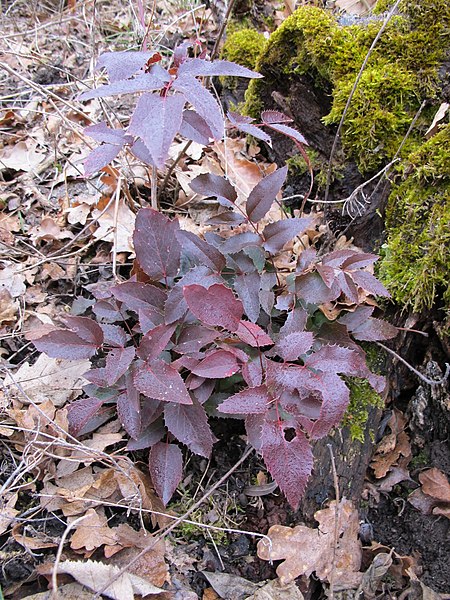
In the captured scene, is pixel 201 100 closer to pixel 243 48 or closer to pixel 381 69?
pixel 381 69

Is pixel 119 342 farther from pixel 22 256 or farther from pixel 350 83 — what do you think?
pixel 350 83

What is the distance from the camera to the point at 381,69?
2119mm

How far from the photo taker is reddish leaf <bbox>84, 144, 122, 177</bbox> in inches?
58.0

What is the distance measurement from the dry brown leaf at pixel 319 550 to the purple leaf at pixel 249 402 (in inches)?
22.3

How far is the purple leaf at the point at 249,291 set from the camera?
5.32 feet

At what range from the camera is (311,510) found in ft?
5.68

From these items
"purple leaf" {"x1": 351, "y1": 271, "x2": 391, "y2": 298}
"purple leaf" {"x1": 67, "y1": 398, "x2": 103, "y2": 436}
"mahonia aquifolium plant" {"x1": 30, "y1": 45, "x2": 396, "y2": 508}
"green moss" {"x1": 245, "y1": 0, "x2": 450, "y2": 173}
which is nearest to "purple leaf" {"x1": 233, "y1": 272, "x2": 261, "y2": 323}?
"mahonia aquifolium plant" {"x1": 30, "y1": 45, "x2": 396, "y2": 508}

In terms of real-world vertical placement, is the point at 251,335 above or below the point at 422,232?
below

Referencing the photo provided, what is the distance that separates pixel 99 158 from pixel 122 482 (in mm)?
1045

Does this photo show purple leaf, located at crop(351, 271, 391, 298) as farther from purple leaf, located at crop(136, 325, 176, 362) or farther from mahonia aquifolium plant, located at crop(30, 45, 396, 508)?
purple leaf, located at crop(136, 325, 176, 362)

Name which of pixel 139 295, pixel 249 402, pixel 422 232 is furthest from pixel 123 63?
pixel 422 232

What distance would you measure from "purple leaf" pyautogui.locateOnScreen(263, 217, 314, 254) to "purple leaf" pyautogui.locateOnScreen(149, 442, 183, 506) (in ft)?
2.45

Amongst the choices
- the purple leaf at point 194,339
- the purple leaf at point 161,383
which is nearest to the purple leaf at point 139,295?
the purple leaf at point 194,339

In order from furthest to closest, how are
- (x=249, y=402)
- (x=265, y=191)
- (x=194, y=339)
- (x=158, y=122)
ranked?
(x=265, y=191), (x=194, y=339), (x=249, y=402), (x=158, y=122)
